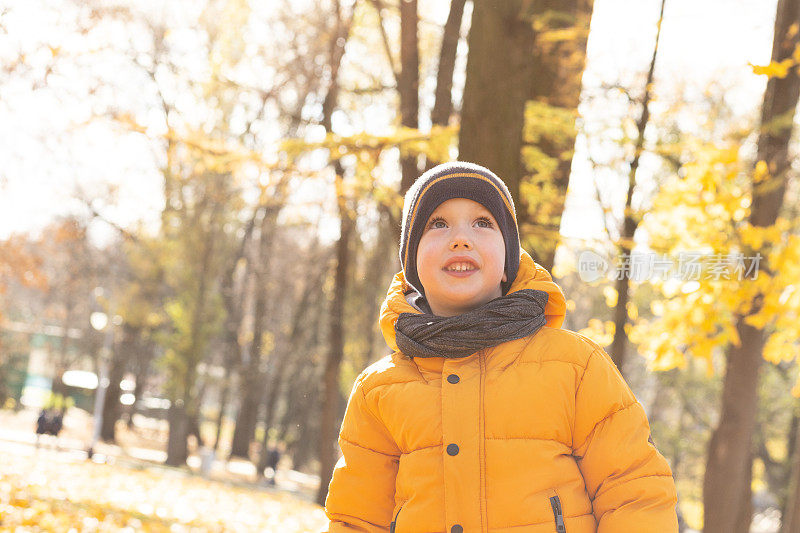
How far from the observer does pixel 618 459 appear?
2.29 meters

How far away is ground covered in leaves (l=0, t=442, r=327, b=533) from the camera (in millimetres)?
7664

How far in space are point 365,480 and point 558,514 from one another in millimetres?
578

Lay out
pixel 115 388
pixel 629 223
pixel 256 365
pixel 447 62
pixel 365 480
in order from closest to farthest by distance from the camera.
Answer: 1. pixel 365 480
2. pixel 629 223
3. pixel 447 62
4. pixel 256 365
5. pixel 115 388

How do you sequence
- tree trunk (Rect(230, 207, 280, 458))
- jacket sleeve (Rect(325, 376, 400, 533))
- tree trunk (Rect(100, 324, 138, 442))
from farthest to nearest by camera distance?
tree trunk (Rect(100, 324, 138, 442)) < tree trunk (Rect(230, 207, 280, 458)) < jacket sleeve (Rect(325, 376, 400, 533))

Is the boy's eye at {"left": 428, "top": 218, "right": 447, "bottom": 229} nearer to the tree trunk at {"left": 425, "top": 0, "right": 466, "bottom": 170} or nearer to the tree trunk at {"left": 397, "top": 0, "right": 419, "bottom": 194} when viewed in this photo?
the tree trunk at {"left": 397, "top": 0, "right": 419, "bottom": 194}

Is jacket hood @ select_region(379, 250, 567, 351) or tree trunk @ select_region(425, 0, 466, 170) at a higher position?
tree trunk @ select_region(425, 0, 466, 170)

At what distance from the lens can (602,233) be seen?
30.4ft

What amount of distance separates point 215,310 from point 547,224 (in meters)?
19.0

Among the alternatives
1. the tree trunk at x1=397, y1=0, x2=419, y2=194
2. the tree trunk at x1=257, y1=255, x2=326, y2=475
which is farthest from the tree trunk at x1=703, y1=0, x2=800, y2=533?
the tree trunk at x1=257, y1=255, x2=326, y2=475

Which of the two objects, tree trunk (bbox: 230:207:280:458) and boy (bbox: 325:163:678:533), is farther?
tree trunk (bbox: 230:207:280:458)

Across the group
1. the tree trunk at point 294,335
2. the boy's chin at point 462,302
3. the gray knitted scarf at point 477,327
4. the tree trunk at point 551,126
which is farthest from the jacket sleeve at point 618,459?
the tree trunk at point 294,335

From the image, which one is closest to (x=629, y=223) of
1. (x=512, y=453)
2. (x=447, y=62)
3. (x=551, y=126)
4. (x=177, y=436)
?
(x=551, y=126)

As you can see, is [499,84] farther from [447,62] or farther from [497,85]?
[447,62]

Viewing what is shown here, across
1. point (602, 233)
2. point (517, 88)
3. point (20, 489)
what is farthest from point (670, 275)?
point (20, 489)
